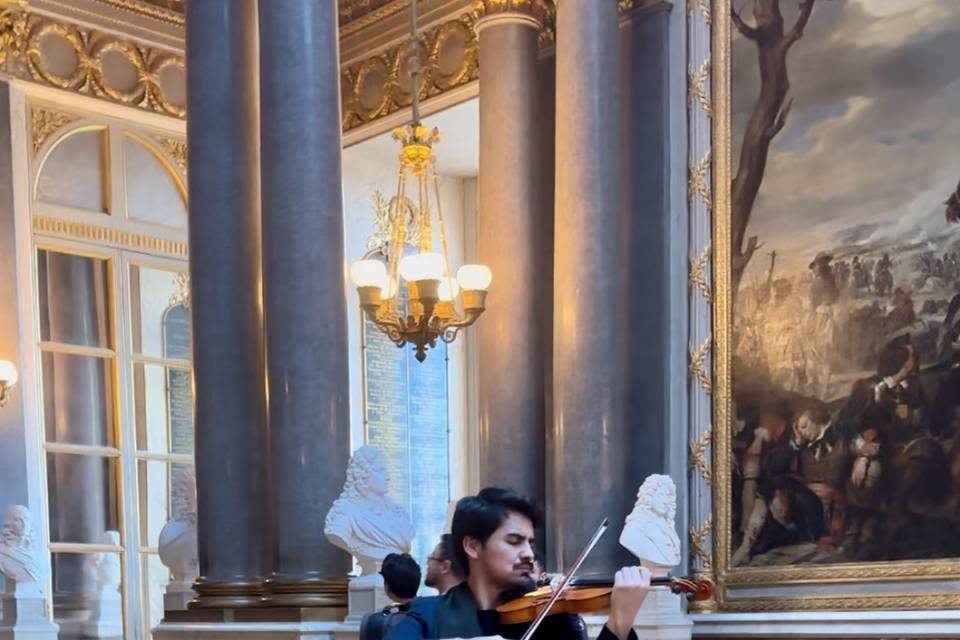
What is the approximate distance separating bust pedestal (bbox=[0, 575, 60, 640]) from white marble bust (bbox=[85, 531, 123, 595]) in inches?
75.8

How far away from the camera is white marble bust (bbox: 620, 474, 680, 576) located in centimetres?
875

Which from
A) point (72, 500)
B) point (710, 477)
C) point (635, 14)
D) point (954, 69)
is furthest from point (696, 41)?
point (72, 500)

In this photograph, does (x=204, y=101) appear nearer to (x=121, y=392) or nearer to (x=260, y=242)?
(x=260, y=242)

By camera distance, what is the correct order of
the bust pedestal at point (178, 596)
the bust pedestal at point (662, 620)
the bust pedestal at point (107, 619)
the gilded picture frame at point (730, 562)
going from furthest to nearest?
the bust pedestal at point (107, 619), the bust pedestal at point (178, 596), the bust pedestal at point (662, 620), the gilded picture frame at point (730, 562)

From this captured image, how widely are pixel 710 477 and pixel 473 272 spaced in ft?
6.42

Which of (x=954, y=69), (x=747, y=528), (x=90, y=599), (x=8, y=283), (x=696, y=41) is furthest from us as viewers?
(x=90, y=599)

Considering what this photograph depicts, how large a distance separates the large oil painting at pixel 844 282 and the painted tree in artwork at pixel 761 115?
0.01 metres

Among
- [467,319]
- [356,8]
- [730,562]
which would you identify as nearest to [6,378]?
[467,319]

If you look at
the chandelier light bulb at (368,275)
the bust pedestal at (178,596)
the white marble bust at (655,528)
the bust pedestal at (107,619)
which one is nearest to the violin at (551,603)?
the white marble bust at (655,528)

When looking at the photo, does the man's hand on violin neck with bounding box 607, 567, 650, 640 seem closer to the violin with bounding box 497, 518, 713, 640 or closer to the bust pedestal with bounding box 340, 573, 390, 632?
the violin with bounding box 497, 518, 713, 640

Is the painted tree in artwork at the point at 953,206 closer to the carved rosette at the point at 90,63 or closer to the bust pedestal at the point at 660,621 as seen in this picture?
the bust pedestal at the point at 660,621

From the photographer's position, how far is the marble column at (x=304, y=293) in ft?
30.7

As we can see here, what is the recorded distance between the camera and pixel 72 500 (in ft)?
42.8

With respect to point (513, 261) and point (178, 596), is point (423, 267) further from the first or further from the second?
point (178, 596)
